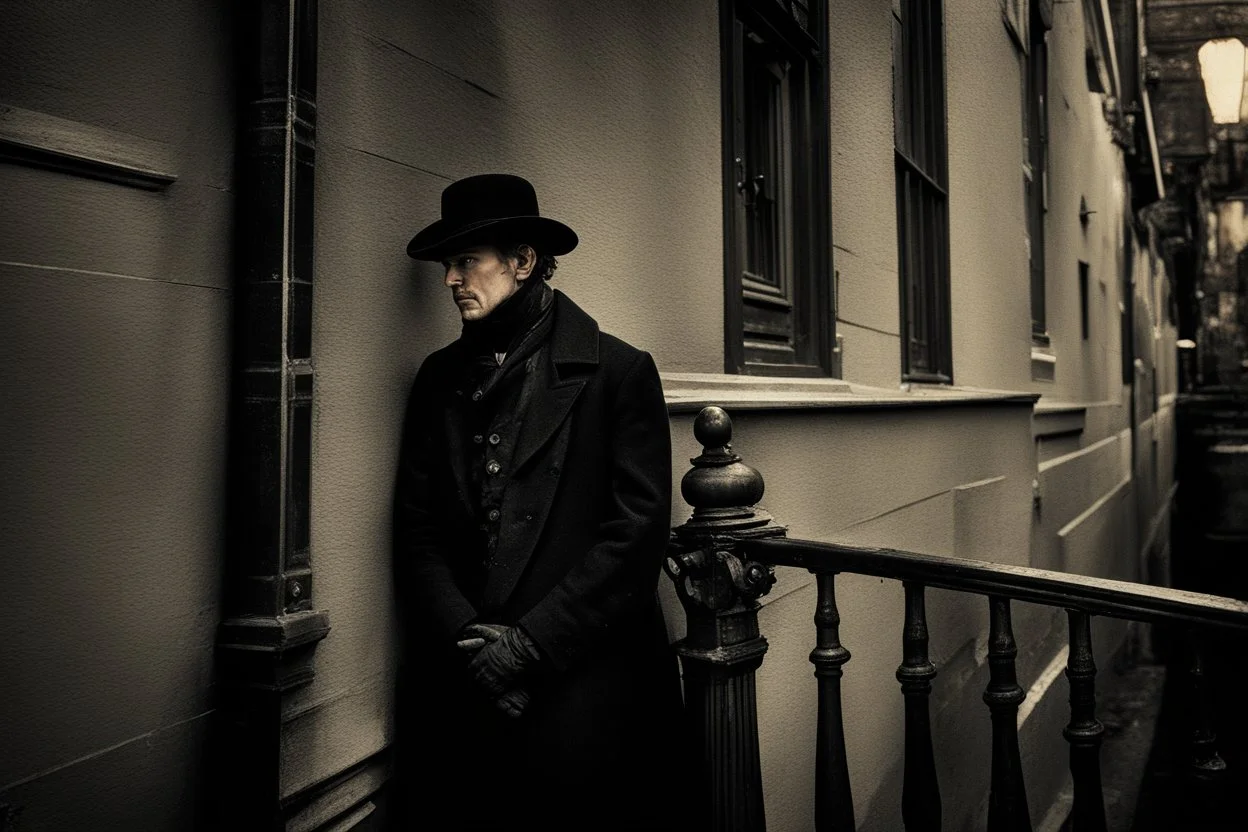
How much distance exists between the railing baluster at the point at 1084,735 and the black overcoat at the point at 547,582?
0.91 meters

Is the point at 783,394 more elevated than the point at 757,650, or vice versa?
the point at 783,394

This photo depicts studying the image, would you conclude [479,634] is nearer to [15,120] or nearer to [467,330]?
[467,330]

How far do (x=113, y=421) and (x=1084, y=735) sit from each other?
202 centimetres

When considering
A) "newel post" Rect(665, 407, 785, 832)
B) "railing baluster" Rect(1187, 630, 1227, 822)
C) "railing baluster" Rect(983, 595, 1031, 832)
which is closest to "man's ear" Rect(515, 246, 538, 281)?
"newel post" Rect(665, 407, 785, 832)

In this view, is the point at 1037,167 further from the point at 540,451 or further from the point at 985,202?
the point at 540,451

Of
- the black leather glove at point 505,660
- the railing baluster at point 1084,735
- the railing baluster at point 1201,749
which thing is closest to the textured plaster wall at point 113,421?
the black leather glove at point 505,660

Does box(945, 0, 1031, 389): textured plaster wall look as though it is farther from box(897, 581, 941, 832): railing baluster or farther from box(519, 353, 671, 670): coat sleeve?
box(519, 353, 671, 670): coat sleeve

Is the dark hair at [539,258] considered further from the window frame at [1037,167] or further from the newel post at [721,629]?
the window frame at [1037,167]

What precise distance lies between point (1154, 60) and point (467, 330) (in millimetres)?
26177

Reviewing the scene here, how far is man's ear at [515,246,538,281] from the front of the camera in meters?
2.42

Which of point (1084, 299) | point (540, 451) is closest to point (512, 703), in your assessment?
point (540, 451)

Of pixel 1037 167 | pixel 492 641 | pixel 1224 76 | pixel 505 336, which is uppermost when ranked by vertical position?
pixel 1224 76

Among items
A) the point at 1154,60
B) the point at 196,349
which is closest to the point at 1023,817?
the point at 196,349

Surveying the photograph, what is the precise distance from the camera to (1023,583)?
2.29 meters
